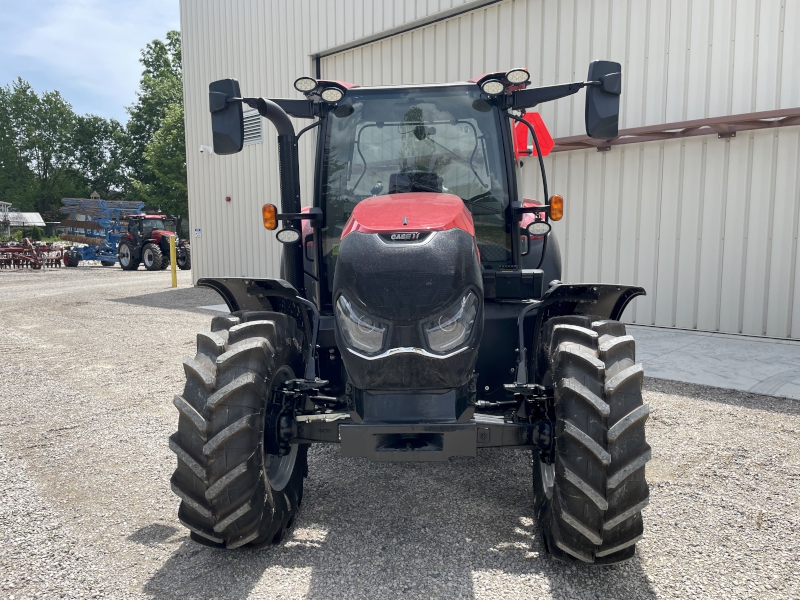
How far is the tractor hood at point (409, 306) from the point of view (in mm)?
2584

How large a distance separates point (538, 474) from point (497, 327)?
80cm

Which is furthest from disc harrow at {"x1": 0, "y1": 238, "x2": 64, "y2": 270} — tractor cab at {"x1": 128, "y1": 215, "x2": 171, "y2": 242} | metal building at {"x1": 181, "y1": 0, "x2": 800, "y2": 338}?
metal building at {"x1": 181, "y1": 0, "x2": 800, "y2": 338}

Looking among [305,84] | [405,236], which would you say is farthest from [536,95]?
[405,236]

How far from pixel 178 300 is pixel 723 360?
36.8 feet

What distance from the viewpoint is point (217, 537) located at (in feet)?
8.73

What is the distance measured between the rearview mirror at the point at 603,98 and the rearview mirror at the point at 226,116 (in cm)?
178

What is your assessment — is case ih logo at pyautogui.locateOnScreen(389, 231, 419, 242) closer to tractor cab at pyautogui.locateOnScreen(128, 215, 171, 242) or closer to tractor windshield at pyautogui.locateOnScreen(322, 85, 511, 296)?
tractor windshield at pyautogui.locateOnScreen(322, 85, 511, 296)

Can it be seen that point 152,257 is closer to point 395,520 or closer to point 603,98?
point 395,520

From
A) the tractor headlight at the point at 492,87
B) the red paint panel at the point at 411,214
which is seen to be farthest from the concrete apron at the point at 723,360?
the red paint panel at the point at 411,214

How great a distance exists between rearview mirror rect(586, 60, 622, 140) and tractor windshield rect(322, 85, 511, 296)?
587 millimetres

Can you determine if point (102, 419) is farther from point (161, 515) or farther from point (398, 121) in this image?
point (398, 121)

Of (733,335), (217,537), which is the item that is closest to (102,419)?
(217,537)

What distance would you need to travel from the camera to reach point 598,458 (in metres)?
2.43

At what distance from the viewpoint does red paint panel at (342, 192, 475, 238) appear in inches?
107
